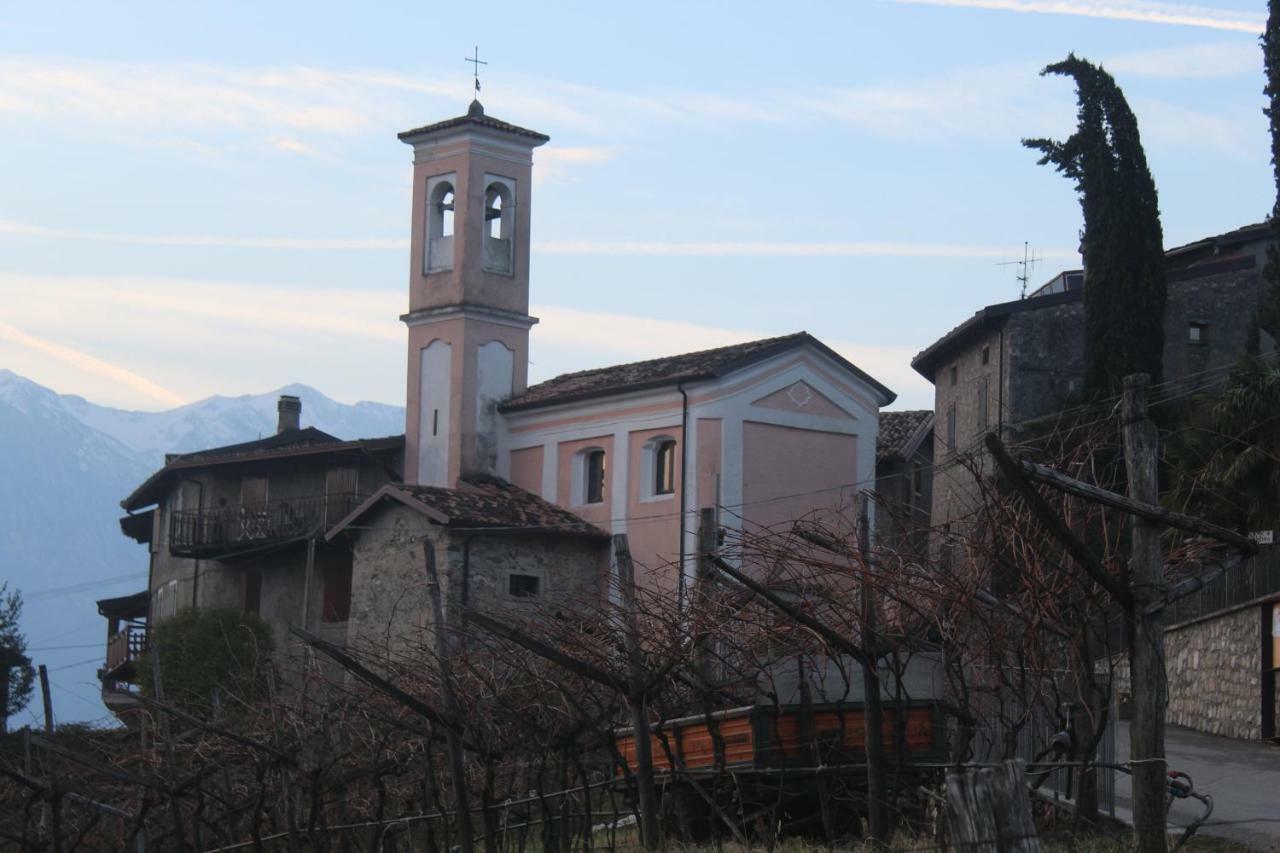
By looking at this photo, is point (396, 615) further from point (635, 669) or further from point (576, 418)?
point (635, 669)

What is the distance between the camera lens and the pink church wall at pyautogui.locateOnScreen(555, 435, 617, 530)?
37.8 m

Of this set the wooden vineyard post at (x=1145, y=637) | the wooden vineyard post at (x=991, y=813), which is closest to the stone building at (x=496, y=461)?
the wooden vineyard post at (x=1145, y=637)

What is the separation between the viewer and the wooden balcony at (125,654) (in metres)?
47.2

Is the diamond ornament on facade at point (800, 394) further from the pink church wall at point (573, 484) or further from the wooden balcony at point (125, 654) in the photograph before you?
the wooden balcony at point (125, 654)

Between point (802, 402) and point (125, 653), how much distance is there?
1989 centimetres

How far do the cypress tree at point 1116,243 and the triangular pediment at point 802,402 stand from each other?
16.5 feet

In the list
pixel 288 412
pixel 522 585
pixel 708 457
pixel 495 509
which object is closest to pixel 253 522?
pixel 495 509

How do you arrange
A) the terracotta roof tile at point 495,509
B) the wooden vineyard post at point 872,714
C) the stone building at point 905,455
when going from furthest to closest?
1. the stone building at point 905,455
2. the terracotta roof tile at point 495,509
3. the wooden vineyard post at point 872,714

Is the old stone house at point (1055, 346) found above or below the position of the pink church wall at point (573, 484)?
above

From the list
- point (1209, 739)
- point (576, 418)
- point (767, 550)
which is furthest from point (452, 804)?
point (576, 418)

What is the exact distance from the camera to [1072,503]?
54.1 ft

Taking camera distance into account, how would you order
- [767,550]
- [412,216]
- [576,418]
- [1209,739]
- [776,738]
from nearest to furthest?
[767,550] < [776,738] < [1209,739] < [576,418] < [412,216]

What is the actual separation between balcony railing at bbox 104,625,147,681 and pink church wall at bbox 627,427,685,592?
14921mm

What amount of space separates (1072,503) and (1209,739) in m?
11.2
